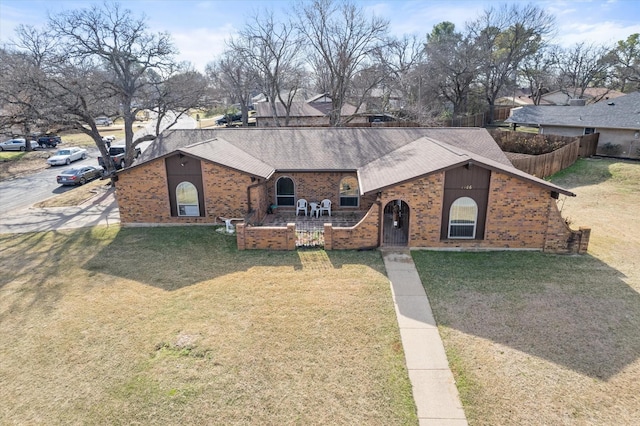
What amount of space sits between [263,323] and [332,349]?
2.10 metres

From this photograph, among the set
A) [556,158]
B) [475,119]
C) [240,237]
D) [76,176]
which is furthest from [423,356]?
[475,119]

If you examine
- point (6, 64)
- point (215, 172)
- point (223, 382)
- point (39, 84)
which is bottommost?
point (223, 382)

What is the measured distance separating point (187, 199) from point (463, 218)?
1181cm

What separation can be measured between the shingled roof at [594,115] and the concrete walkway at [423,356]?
1001 inches

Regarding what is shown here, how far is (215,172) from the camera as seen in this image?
1709 cm

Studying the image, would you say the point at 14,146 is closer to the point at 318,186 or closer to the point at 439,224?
the point at 318,186

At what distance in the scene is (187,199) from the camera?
57.9ft

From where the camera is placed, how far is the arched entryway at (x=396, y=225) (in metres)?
15.5

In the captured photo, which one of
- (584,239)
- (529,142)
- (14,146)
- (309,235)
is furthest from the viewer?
(14,146)

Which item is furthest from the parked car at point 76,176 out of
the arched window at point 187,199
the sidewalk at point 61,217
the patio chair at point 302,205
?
the patio chair at point 302,205

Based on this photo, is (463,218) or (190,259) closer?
(190,259)

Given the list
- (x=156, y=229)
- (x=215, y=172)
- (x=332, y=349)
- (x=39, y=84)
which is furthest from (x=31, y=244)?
(x=332, y=349)

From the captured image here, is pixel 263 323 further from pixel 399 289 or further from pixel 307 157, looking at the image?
pixel 307 157

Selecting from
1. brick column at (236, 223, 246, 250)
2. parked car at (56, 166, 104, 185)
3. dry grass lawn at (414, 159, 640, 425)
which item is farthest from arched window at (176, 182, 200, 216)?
parked car at (56, 166, 104, 185)
